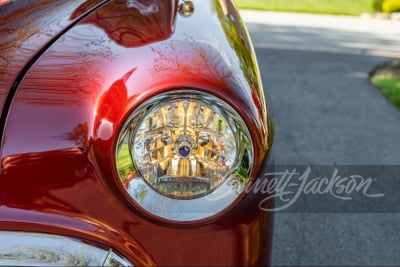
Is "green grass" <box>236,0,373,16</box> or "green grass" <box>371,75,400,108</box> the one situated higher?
"green grass" <box>371,75,400,108</box>

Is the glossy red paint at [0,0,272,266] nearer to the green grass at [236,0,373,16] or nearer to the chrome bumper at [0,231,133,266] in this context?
the chrome bumper at [0,231,133,266]

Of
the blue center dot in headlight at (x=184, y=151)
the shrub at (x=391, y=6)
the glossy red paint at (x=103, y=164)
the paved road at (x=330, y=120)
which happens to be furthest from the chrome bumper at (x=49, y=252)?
the shrub at (x=391, y=6)

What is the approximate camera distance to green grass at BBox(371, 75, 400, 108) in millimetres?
5285

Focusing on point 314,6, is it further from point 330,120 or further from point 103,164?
point 103,164

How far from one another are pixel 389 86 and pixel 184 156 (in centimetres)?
Answer: 465

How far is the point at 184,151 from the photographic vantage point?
1.44m

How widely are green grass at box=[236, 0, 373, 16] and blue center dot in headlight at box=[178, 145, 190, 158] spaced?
9.94m

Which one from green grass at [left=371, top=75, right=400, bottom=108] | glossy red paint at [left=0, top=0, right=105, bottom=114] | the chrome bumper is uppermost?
glossy red paint at [left=0, top=0, right=105, bottom=114]

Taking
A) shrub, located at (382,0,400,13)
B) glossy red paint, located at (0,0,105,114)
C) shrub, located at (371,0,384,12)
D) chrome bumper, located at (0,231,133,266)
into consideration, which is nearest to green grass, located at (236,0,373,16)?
shrub, located at (371,0,384,12)

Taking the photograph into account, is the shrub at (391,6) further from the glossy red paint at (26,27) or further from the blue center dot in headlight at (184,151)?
the blue center dot in headlight at (184,151)

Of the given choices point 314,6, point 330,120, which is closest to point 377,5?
point 314,6

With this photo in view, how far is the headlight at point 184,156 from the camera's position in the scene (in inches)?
56.0

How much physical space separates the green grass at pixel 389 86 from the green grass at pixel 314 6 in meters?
5.47

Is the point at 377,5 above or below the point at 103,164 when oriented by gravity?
below
